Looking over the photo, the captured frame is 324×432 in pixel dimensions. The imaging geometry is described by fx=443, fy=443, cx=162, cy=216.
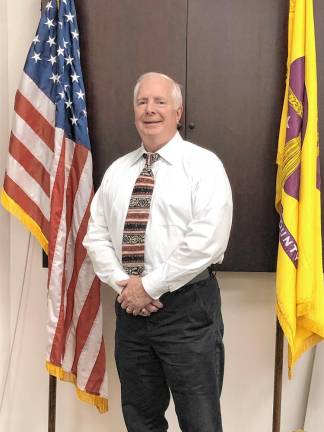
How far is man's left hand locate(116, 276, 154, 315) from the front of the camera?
1.41 meters

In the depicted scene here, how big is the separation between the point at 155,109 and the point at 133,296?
62 cm

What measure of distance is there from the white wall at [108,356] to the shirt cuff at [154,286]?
660 millimetres

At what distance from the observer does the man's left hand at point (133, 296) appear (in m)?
1.41

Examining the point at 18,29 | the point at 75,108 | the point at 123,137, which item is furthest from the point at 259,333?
the point at 18,29

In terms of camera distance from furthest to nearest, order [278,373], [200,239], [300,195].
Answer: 1. [278,373]
2. [300,195]
3. [200,239]

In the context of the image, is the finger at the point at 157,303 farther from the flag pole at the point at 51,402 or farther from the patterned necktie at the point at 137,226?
the flag pole at the point at 51,402

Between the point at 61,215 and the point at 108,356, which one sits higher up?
the point at 61,215

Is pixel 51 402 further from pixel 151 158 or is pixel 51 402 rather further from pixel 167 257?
pixel 151 158

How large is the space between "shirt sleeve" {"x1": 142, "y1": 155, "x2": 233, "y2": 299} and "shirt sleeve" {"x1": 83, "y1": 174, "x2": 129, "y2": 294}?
13cm

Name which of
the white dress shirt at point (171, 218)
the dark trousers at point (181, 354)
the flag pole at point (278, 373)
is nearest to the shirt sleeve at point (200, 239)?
the white dress shirt at point (171, 218)

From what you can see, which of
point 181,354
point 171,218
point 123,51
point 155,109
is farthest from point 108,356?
point 123,51

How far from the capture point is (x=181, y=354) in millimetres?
1449

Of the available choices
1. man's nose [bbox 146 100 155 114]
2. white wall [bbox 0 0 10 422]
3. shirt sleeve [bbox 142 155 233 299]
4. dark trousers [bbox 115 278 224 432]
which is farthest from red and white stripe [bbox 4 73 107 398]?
shirt sleeve [bbox 142 155 233 299]

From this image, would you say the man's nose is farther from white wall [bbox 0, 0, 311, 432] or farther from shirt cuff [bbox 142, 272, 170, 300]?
white wall [bbox 0, 0, 311, 432]
